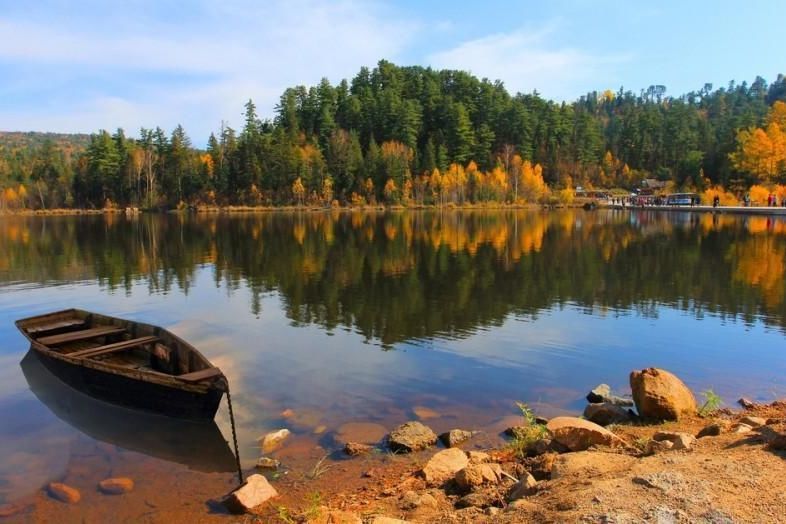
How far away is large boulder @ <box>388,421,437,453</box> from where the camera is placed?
10.4 meters

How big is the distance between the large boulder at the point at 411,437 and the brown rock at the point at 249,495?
2493 millimetres

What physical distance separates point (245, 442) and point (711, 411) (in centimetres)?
935

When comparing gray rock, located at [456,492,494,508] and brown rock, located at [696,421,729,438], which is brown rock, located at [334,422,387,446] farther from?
brown rock, located at [696,421,729,438]

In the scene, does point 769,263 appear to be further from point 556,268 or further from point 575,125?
point 575,125

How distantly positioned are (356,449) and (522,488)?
13.1 feet

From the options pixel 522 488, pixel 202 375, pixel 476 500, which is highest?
pixel 202 375

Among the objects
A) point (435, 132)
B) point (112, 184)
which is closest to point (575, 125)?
point (435, 132)

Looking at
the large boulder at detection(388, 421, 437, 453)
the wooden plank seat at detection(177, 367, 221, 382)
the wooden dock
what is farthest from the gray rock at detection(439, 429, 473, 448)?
the wooden dock

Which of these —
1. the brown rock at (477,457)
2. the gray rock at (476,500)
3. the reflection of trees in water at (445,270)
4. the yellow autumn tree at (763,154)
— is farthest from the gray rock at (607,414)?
A: the yellow autumn tree at (763,154)

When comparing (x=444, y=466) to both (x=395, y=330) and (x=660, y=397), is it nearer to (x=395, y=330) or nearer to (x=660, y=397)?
(x=660, y=397)

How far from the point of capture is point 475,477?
798 cm

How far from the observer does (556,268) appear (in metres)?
33.4

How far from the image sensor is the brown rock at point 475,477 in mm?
7961

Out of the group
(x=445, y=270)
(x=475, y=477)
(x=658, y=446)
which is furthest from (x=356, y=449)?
(x=445, y=270)
